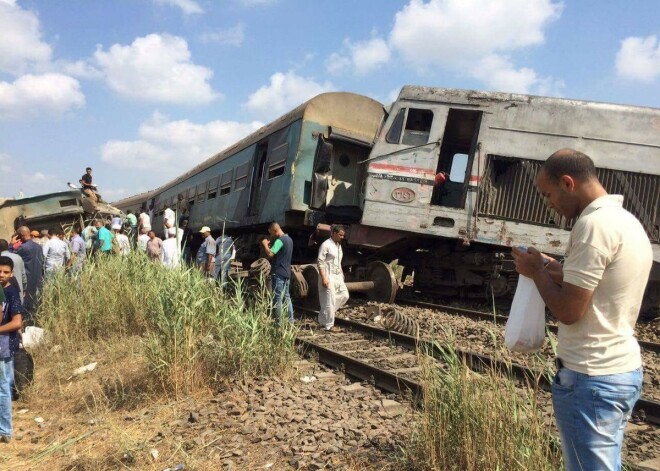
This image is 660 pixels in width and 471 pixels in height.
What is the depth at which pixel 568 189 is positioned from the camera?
2.00 metres

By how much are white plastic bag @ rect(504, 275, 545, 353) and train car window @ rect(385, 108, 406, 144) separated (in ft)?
23.2

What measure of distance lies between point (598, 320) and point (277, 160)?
9.03 m

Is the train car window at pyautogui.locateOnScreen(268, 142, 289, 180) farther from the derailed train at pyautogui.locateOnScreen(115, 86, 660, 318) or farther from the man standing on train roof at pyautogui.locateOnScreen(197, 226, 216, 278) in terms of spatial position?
the man standing on train roof at pyautogui.locateOnScreen(197, 226, 216, 278)

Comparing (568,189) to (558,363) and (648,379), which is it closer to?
(558,363)

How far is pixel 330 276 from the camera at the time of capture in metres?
7.32

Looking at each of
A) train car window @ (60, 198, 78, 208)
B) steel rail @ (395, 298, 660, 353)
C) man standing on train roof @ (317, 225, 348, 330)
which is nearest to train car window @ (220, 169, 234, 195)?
train car window @ (60, 198, 78, 208)

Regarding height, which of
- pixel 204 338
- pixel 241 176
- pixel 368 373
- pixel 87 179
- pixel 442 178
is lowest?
pixel 368 373

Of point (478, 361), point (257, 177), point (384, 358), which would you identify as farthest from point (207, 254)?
point (478, 361)

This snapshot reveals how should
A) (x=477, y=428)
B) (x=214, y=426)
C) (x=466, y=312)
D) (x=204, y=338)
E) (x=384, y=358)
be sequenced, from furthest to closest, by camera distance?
1. (x=466, y=312)
2. (x=384, y=358)
3. (x=204, y=338)
4. (x=214, y=426)
5. (x=477, y=428)

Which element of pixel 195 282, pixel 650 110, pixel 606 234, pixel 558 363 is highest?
pixel 650 110

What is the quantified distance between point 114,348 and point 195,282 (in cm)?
162

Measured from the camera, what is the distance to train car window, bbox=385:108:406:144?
895 cm

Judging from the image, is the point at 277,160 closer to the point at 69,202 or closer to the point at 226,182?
the point at 226,182

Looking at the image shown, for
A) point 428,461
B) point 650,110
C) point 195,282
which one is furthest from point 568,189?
point 650,110
